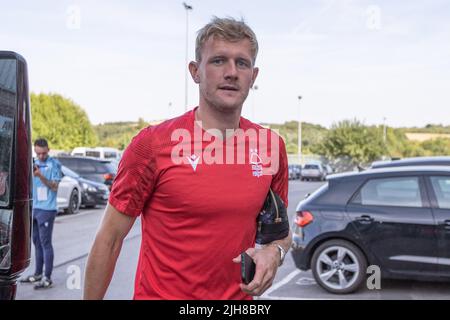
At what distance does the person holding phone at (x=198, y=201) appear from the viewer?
211 cm

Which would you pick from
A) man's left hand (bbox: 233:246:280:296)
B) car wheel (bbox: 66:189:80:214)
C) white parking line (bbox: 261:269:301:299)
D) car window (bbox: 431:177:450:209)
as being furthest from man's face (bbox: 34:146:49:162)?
car wheel (bbox: 66:189:80:214)

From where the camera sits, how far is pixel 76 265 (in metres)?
8.58

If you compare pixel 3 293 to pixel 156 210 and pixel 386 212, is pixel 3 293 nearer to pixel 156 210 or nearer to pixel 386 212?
pixel 156 210

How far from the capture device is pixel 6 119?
94.0 inches

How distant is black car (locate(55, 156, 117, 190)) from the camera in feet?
64.1

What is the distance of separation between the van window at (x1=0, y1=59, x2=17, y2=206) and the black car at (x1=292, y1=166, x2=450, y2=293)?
529 cm

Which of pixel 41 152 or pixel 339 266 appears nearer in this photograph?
pixel 339 266

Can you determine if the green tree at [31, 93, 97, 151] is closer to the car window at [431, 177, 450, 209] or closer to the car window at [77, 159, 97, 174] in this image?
the car window at [77, 159, 97, 174]

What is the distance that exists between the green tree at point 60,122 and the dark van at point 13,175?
59897 millimetres

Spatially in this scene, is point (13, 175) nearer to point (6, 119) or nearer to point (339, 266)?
point (6, 119)

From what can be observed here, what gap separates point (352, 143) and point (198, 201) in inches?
2455

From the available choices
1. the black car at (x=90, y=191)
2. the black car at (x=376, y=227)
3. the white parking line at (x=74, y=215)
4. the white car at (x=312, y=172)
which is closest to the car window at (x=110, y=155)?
the white car at (x=312, y=172)

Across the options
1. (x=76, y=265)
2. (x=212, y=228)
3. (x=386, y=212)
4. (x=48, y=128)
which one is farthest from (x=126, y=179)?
(x=48, y=128)

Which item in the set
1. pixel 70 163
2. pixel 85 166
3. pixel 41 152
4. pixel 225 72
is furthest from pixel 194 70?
pixel 70 163
